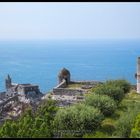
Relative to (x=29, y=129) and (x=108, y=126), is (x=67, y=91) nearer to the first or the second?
(x=108, y=126)

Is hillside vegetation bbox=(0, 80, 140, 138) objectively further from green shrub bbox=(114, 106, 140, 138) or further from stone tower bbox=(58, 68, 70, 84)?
stone tower bbox=(58, 68, 70, 84)

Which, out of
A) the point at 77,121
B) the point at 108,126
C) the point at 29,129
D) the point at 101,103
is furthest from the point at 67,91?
the point at 29,129

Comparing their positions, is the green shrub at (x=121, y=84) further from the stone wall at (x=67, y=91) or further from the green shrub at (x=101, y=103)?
the green shrub at (x=101, y=103)

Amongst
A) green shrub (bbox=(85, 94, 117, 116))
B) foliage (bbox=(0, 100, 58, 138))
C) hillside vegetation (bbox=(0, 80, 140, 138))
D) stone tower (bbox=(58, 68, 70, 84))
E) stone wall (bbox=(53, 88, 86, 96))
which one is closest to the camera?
foliage (bbox=(0, 100, 58, 138))

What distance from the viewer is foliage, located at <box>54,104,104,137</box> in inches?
743

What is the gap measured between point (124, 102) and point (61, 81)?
9.60m

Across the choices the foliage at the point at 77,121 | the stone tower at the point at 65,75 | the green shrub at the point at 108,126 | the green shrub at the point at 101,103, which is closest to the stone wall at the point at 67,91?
the stone tower at the point at 65,75

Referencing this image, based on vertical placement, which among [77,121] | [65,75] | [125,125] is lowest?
[125,125]

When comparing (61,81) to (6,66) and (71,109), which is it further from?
(6,66)

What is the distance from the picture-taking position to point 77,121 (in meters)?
18.8

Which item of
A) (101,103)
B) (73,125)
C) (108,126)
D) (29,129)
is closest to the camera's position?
(29,129)

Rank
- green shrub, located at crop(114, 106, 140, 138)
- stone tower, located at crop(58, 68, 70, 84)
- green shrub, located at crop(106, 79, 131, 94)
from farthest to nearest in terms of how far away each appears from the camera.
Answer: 1. stone tower, located at crop(58, 68, 70, 84)
2. green shrub, located at crop(106, 79, 131, 94)
3. green shrub, located at crop(114, 106, 140, 138)

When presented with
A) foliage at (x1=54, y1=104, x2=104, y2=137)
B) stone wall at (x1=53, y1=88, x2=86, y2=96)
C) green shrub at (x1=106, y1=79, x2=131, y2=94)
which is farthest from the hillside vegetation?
stone wall at (x1=53, y1=88, x2=86, y2=96)

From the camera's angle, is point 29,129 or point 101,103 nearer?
point 29,129
